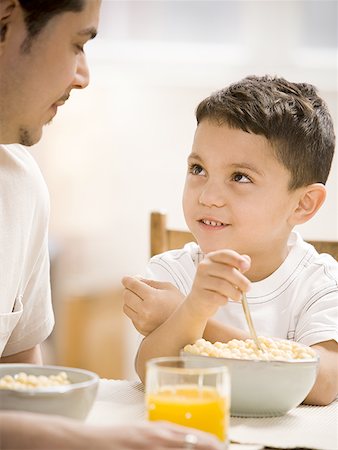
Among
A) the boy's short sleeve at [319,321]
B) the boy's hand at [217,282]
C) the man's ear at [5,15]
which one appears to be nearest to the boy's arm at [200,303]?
the boy's hand at [217,282]

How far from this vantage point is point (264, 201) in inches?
62.6

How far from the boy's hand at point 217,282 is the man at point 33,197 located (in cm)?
34

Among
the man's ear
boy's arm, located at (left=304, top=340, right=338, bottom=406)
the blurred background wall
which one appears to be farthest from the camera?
the blurred background wall

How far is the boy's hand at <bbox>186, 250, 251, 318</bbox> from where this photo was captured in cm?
116

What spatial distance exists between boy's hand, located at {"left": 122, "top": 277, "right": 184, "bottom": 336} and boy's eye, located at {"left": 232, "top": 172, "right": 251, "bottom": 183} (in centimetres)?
32

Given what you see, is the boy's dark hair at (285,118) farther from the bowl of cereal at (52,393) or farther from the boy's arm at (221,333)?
the bowl of cereal at (52,393)

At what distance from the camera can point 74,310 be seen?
3727mm

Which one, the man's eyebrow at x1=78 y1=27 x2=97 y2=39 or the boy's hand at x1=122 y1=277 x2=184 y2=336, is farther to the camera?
the boy's hand at x1=122 y1=277 x2=184 y2=336

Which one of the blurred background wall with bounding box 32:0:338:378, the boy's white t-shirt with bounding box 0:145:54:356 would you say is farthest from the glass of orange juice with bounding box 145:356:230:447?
the blurred background wall with bounding box 32:0:338:378

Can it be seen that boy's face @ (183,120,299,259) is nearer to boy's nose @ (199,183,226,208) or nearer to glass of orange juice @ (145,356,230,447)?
boy's nose @ (199,183,226,208)

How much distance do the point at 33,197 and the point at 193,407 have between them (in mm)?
743

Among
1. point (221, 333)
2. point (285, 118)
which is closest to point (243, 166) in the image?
point (285, 118)

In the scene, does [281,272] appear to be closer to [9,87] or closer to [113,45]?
[9,87]

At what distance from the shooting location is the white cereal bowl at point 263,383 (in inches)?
43.2
